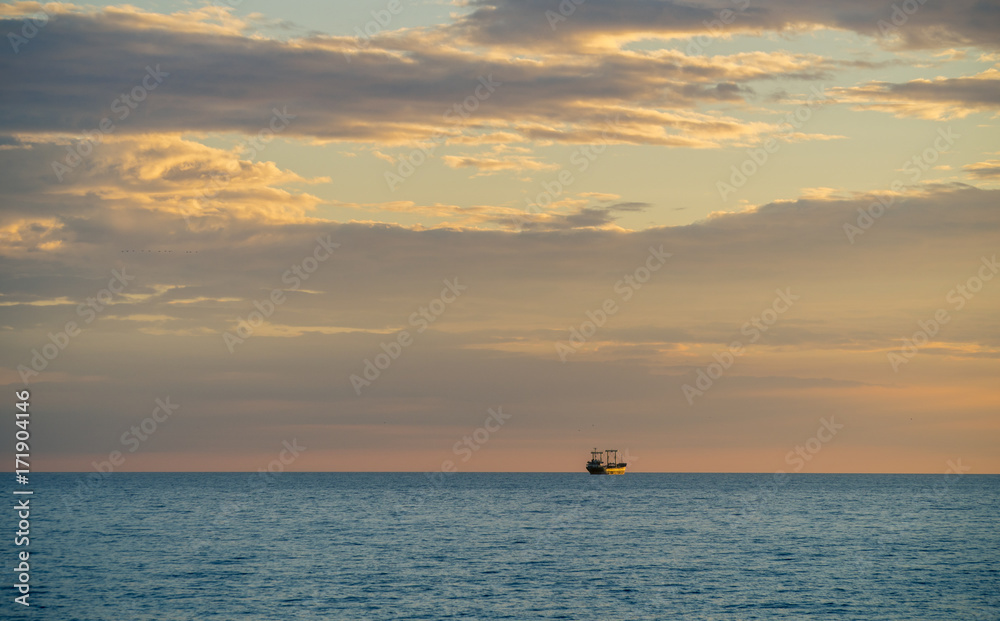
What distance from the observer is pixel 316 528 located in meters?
122

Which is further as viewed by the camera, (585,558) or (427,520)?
(427,520)

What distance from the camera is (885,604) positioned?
213 ft

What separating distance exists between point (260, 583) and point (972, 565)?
6294cm

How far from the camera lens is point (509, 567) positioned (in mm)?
82312

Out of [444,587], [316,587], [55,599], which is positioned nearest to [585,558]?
[444,587]

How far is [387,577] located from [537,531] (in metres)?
45.1

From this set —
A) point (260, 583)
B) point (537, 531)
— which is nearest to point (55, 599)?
point (260, 583)

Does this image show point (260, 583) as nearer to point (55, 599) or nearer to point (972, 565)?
point (55, 599)

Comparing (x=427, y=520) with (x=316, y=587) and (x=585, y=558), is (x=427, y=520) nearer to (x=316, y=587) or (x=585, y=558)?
(x=585, y=558)

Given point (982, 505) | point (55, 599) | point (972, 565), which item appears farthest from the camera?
point (982, 505)

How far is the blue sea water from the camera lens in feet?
206

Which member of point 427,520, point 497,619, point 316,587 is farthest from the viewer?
point 427,520

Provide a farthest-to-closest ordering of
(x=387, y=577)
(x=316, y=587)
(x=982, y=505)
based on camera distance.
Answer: (x=982, y=505)
(x=387, y=577)
(x=316, y=587)

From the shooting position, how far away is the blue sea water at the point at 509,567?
62781mm
